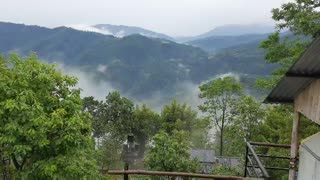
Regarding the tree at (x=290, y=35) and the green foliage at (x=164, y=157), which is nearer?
the tree at (x=290, y=35)

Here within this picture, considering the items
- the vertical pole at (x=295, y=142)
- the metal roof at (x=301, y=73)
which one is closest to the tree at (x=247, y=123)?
the vertical pole at (x=295, y=142)

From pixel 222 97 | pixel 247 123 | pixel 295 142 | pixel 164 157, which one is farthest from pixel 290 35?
pixel 222 97

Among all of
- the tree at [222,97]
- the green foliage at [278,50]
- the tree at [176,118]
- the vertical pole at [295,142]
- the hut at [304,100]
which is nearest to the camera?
the hut at [304,100]

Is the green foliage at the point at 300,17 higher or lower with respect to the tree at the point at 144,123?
higher

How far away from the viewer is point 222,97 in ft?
109

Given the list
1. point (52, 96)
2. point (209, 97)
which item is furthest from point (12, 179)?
point (209, 97)

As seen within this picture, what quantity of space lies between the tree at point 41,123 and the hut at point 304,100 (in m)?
7.12

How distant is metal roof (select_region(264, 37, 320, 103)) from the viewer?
3959mm

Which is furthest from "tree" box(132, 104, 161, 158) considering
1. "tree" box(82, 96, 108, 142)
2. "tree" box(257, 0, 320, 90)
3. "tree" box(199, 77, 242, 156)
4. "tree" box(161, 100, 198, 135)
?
"tree" box(257, 0, 320, 90)

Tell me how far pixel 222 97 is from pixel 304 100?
28027 mm

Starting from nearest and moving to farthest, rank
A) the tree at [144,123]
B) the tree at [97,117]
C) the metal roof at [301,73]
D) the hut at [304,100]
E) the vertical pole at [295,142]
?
the metal roof at [301,73] → the hut at [304,100] → the vertical pole at [295,142] → the tree at [97,117] → the tree at [144,123]

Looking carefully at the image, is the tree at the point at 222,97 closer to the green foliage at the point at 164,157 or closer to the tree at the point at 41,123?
the green foliage at the point at 164,157

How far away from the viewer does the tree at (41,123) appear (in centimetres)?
1088

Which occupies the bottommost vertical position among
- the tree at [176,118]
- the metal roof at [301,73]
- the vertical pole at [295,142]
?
the vertical pole at [295,142]
